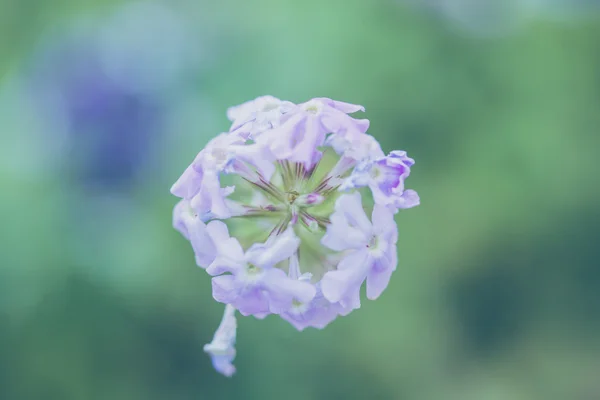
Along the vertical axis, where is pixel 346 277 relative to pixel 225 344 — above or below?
above

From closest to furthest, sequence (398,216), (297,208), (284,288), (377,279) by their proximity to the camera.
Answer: (284,288) → (377,279) → (297,208) → (398,216)

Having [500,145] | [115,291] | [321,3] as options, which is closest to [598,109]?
[500,145]

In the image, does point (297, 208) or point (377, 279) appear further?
point (297, 208)

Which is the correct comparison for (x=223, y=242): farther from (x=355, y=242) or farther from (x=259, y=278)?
(x=355, y=242)

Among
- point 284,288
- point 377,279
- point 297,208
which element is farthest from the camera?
point 297,208

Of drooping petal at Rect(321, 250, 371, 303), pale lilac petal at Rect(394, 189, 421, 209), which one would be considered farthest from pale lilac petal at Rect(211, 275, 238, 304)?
pale lilac petal at Rect(394, 189, 421, 209)

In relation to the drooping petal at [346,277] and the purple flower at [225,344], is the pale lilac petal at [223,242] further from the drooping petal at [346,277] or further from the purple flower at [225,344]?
the purple flower at [225,344]

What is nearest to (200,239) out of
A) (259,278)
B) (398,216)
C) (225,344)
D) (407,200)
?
(259,278)

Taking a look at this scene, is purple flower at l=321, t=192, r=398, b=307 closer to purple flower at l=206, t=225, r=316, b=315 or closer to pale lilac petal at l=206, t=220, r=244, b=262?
purple flower at l=206, t=225, r=316, b=315
